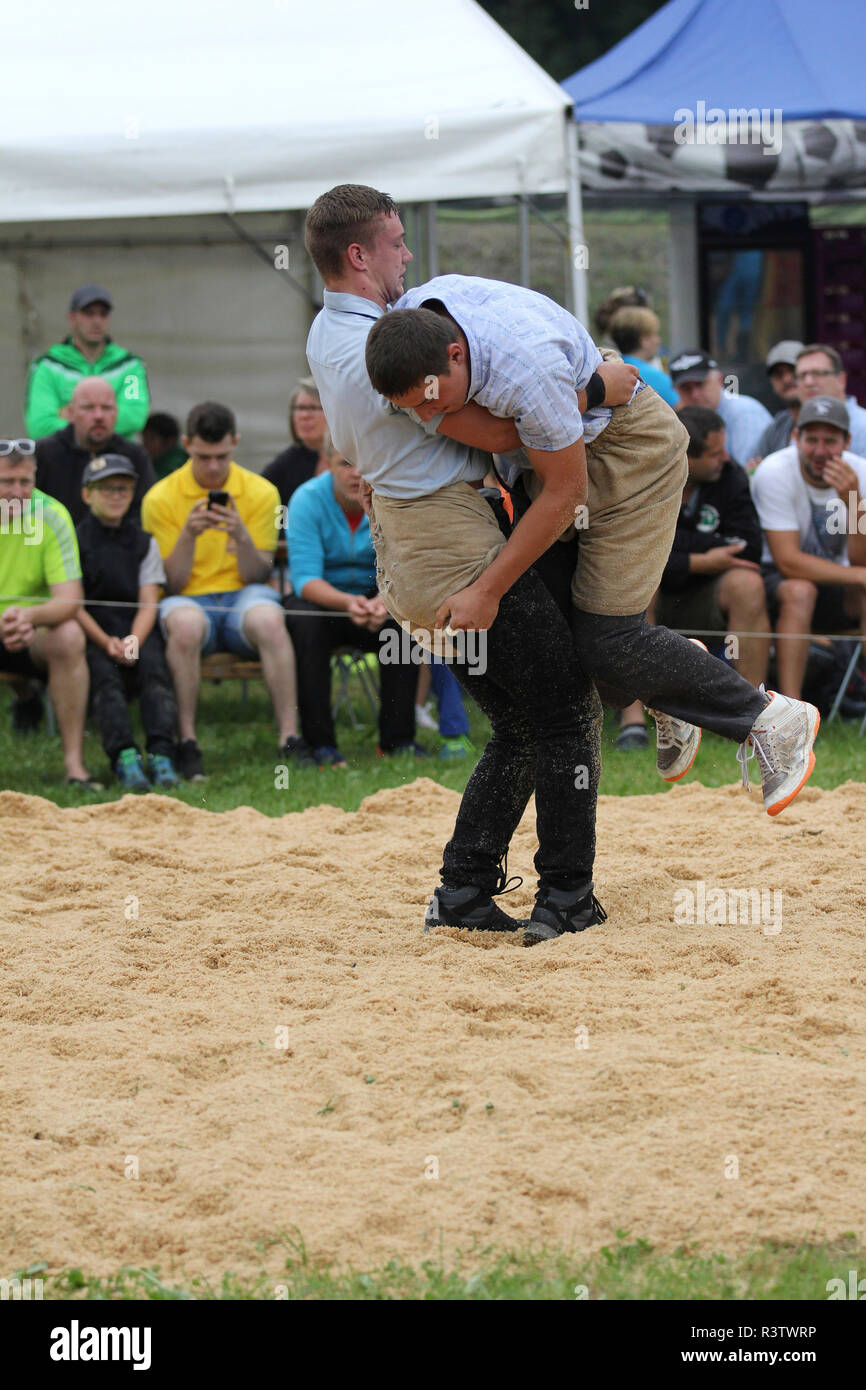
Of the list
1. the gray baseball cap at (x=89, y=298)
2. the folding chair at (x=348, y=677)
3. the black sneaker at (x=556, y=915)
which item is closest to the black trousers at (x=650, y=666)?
the black sneaker at (x=556, y=915)

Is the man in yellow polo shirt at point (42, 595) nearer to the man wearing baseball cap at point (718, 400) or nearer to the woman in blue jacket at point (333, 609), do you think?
the woman in blue jacket at point (333, 609)

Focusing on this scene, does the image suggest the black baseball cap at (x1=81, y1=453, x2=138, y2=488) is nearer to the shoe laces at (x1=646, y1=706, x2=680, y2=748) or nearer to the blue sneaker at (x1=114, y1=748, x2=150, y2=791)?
the blue sneaker at (x1=114, y1=748, x2=150, y2=791)

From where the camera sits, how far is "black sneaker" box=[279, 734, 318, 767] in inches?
296

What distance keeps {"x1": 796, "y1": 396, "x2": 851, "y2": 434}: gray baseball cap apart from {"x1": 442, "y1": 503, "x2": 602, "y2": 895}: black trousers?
3.88 meters

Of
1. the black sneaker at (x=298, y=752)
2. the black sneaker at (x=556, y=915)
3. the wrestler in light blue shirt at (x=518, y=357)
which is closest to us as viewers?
the wrestler in light blue shirt at (x=518, y=357)

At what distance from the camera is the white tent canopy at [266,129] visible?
8.52 m

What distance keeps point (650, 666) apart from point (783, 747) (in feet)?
1.40

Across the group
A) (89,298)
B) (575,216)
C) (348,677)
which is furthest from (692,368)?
(89,298)

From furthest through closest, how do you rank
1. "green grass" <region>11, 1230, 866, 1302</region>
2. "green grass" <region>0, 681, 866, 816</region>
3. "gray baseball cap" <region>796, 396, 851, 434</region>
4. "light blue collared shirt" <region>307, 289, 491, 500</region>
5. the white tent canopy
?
the white tent canopy
"gray baseball cap" <region>796, 396, 851, 434</region>
"green grass" <region>0, 681, 866, 816</region>
"light blue collared shirt" <region>307, 289, 491, 500</region>
"green grass" <region>11, 1230, 866, 1302</region>

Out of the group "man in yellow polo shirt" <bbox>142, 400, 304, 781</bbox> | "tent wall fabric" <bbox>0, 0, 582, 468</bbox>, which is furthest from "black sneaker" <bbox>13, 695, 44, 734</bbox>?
"tent wall fabric" <bbox>0, 0, 582, 468</bbox>

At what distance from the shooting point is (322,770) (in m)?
7.34

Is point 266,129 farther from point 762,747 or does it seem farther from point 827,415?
point 762,747

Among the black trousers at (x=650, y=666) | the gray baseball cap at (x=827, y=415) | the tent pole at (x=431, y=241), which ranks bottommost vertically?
the black trousers at (x=650, y=666)

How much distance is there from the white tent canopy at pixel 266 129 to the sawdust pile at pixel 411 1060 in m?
4.57
